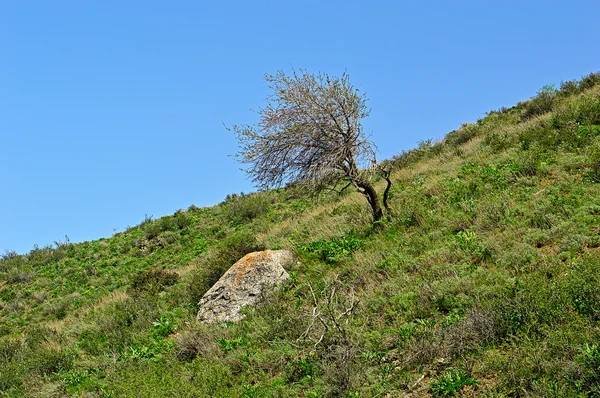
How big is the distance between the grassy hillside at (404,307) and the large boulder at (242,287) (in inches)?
22.2

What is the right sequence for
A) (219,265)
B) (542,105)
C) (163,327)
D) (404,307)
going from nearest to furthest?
(404,307) → (163,327) → (219,265) → (542,105)

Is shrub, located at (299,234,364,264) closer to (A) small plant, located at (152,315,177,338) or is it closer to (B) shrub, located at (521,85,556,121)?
(A) small plant, located at (152,315,177,338)

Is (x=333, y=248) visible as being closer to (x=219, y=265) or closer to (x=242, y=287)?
(x=242, y=287)

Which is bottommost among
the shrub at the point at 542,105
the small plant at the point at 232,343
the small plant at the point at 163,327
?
the small plant at the point at 232,343

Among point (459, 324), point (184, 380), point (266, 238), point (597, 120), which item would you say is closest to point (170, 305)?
point (266, 238)

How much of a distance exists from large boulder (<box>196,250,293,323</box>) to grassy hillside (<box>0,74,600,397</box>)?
564mm

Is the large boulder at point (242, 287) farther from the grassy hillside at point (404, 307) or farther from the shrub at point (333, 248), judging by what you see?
the shrub at point (333, 248)

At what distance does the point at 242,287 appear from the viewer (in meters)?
12.1

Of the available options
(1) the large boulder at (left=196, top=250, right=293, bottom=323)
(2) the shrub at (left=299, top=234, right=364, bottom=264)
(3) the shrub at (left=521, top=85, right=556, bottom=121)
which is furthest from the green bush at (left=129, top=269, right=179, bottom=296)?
(3) the shrub at (left=521, top=85, right=556, bottom=121)

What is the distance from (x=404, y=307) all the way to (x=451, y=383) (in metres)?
2.50

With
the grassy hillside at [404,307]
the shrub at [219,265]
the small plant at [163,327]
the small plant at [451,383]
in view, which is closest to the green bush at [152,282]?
the grassy hillside at [404,307]

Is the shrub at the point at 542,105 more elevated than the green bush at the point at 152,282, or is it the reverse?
the shrub at the point at 542,105

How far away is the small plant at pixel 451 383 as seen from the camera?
19.9 ft

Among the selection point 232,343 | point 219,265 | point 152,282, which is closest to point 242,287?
point 219,265
